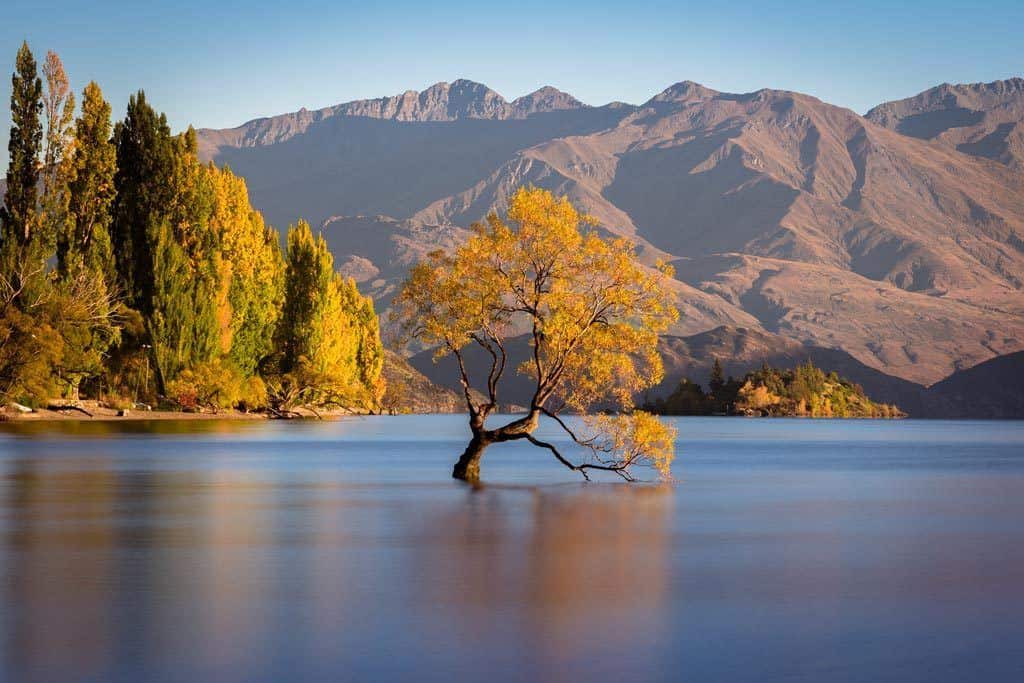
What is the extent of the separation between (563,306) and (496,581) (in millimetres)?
19236

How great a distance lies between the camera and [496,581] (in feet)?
68.3

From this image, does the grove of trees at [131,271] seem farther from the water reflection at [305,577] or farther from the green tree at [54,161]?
the water reflection at [305,577]

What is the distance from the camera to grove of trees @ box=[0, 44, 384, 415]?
257 feet

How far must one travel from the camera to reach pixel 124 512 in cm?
3200

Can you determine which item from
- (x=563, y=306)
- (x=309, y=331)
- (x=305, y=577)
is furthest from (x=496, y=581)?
(x=309, y=331)

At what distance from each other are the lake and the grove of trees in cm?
3653

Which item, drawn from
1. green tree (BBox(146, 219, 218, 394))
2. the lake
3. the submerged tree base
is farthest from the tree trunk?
green tree (BBox(146, 219, 218, 394))

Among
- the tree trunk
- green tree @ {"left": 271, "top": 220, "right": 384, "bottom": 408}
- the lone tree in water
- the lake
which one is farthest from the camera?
green tree @ {"left": 271, "top": 220, "right": 384, "bottom": 408}

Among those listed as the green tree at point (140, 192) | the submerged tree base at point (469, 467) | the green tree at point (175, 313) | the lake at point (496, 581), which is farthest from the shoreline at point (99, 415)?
the submerged tree base at point (469, 467)

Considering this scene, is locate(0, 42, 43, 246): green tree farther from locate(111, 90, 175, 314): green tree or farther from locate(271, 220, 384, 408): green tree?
locate(271, 220, 384, 408): green tree

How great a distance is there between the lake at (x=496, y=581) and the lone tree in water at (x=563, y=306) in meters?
3.00

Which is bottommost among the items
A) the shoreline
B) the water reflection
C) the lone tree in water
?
the shoreline

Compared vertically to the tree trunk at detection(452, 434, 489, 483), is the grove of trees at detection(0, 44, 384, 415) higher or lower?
higher

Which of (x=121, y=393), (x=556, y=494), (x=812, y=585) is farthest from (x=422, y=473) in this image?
(x=121, y=393)
